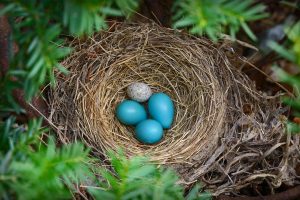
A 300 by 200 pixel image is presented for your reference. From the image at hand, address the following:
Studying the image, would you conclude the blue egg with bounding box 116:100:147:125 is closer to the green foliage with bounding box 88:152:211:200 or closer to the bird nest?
the bird nest

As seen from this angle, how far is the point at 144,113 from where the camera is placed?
173cm

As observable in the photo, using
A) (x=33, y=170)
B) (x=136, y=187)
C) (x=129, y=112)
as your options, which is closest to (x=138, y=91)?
(x=129, y=112)


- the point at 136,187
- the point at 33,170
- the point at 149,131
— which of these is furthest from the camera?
the point at 149,131

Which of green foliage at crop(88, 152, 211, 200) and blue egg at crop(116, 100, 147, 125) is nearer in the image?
green foliage at crop(88, 152, 211, 200)

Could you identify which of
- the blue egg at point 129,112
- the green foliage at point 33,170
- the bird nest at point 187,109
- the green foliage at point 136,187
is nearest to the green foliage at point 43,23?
the green foliage at point 33,170

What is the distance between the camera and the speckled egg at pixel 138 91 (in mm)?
1697

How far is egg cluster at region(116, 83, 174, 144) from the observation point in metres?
1.65

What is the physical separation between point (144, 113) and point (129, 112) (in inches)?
3.2

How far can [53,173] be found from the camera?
833 mm

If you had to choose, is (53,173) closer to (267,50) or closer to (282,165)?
(282,165)

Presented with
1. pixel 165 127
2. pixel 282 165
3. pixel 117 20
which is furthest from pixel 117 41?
pixel 282 165

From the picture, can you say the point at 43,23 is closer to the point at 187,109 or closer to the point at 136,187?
the point at 136,187

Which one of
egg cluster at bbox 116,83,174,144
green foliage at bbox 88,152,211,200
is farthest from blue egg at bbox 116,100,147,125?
green foliage at bbox 88,152,211,200

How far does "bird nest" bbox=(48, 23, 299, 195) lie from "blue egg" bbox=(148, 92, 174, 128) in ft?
0.15
